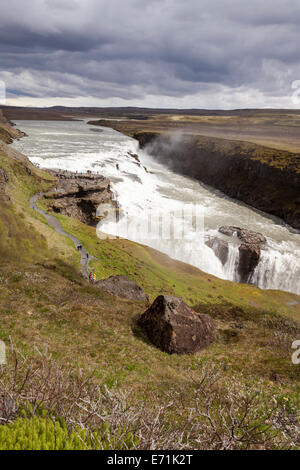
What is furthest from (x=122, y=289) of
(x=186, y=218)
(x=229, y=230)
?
(x=186, y=218)

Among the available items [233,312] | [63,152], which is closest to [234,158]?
[63,152]

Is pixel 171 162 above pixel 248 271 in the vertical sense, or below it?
above

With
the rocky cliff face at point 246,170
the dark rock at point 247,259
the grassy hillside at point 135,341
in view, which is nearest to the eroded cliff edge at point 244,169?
the rocky cliff face at point 246,170

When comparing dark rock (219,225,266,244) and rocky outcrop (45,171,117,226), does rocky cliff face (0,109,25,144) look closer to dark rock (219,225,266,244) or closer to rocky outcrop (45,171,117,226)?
rocky outcrop (45,171,117,226)

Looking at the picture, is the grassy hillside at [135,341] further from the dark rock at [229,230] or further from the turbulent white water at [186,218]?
Result: the dark rock at [229,230]

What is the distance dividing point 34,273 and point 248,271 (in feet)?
98.5

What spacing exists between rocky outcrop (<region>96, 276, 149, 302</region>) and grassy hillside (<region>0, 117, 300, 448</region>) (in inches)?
64.4

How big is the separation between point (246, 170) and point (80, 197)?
162 ft

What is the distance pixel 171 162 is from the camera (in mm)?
104188

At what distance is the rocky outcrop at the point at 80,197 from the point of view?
4044 cm

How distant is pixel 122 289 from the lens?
22.7m

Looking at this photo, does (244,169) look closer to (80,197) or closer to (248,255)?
(248,255)

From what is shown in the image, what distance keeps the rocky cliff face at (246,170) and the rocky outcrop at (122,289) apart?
3991 centimetres
